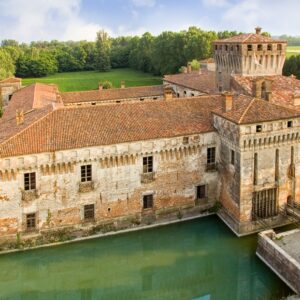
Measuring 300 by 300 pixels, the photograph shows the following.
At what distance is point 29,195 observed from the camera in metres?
23.6

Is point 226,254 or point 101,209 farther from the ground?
point 101,209

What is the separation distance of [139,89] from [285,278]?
109 feet

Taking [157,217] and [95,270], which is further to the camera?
[157,217]

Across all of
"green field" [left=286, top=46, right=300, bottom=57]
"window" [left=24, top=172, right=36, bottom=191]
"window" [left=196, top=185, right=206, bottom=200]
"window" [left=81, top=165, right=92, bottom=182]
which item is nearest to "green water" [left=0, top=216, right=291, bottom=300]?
"window" [left=196, top=185, right=206, bottom=200]

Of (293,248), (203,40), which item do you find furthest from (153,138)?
(203,40)

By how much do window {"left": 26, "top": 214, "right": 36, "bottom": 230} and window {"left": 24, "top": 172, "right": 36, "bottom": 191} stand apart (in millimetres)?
1675

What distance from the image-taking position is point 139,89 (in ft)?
163

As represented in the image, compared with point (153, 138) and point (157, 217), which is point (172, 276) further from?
point (153, 138)

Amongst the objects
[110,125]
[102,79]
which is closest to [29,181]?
[110,125]

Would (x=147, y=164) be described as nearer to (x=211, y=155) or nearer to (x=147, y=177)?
(x=147, y=177)

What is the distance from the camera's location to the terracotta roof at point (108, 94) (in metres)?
45.7

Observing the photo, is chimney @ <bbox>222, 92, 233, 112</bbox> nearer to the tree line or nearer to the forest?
the forest

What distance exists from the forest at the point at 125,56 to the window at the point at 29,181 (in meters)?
53.1

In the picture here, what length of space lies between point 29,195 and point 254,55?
21020 mm
